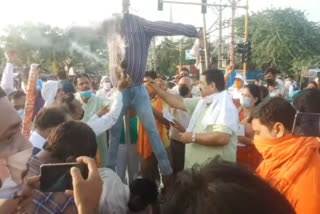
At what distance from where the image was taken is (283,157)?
203cm

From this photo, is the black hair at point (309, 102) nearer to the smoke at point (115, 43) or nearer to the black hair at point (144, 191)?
the black hair at point (144, 191)

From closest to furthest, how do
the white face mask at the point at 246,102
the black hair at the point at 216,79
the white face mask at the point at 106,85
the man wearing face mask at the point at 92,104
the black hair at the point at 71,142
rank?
the black hair at the point at 71,142 < the black hair at the point at 216,79 < the man wearing face mask at the point at 92,104 < the white face mask at the point at 246,102 < the white face mask at the point at 106,85

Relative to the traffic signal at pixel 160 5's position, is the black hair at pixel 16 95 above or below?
below

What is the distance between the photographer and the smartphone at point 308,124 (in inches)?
57.6

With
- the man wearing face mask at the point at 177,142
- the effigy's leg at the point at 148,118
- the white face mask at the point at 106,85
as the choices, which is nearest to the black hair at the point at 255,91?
the man wearing face mask at the point at 177,142

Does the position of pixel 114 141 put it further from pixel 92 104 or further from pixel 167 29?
pixel 167 29

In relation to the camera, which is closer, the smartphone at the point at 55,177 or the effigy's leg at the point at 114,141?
the smartphone at the point at 55,177

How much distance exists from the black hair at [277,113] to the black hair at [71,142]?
0.93m

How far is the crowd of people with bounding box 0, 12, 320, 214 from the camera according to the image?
976 millimetres

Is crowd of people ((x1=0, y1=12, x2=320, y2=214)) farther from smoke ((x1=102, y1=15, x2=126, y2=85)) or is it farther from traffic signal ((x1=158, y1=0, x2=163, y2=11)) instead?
traffic signal ((x1=158, y1=0, x2=163, y2=11))

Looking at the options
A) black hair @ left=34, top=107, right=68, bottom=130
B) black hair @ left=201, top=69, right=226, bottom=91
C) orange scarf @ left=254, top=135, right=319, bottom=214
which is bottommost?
orange scarf @ left=254, top=135, right=319, bottom=214

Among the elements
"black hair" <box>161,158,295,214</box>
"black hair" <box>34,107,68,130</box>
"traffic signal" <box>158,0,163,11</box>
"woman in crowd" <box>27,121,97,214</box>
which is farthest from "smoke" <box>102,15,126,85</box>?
"traffic signal" <box>158,0,163,11</box>

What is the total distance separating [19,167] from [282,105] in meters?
1.50

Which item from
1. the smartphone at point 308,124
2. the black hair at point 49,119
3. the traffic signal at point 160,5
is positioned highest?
the traffic signal at point 160,5
